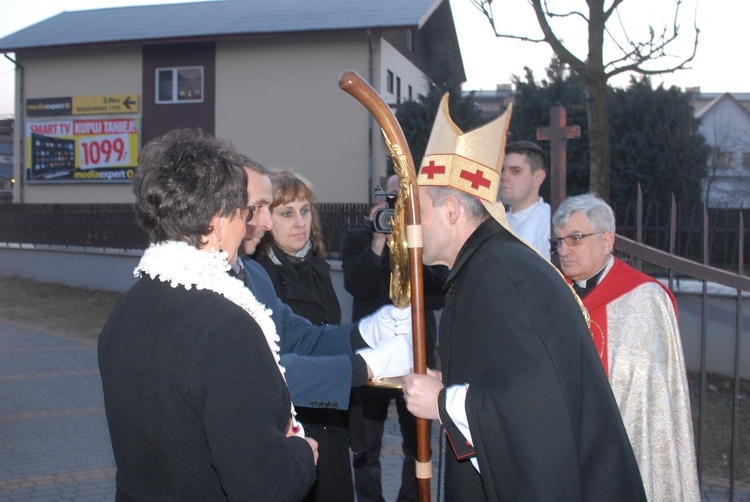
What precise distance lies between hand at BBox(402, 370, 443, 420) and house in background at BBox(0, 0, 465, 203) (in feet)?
57.4

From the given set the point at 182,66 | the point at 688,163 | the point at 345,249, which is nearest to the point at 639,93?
the point at 688,163

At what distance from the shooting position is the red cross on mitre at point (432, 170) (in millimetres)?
2566

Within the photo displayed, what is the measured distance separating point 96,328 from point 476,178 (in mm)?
10980

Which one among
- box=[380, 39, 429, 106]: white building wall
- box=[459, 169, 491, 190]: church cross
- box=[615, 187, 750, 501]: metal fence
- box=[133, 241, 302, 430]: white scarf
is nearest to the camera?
box=[133, 241, 302, 430]: white scarf

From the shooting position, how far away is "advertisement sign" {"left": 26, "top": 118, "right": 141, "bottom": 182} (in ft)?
75.3

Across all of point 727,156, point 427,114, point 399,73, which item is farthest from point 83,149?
point 727,156

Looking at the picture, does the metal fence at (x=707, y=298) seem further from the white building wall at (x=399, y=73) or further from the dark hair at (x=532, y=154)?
the white building wall at (x=399, y=73)

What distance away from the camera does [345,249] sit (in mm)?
4793

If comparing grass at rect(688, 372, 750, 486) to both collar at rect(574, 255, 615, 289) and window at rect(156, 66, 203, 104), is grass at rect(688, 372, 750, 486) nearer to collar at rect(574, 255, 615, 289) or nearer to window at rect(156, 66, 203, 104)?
collar at rect(574, 255, 615, 289)

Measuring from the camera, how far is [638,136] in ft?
59.7

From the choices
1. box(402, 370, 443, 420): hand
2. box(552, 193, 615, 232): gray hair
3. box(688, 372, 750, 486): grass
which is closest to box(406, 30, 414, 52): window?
box(688, 372, 750, 486): grass

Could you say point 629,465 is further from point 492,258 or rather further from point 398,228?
point 398,228

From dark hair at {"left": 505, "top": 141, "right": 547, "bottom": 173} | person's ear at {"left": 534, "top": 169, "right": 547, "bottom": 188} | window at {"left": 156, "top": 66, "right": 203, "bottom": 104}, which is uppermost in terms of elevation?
window at {"left": 156, "top": 66, "right": 203, "bottom": 104}

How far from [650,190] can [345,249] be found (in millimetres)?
15143
